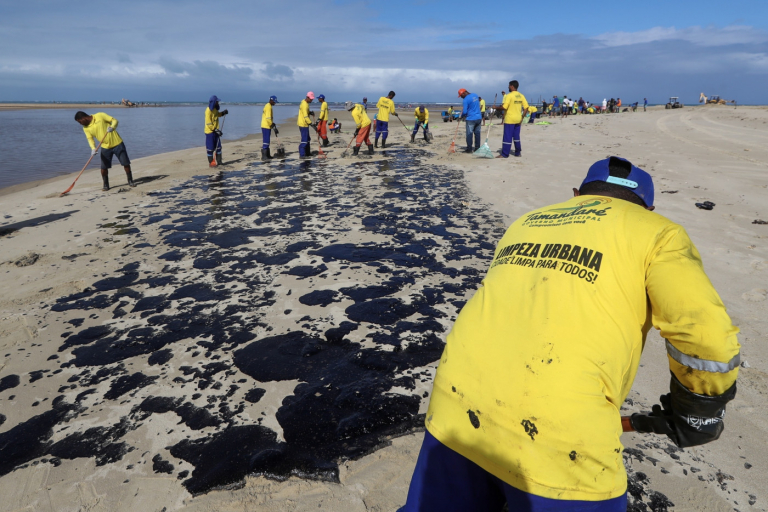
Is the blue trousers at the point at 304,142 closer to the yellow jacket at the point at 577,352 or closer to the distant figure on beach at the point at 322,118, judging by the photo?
the distant figure on beach at the point at 322,118

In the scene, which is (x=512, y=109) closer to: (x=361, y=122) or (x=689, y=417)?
(x=361, y=122)

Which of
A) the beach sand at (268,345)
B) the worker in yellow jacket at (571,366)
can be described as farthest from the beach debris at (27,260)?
the worker in yellow jacket at (571,366)

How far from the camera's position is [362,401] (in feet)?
9.25

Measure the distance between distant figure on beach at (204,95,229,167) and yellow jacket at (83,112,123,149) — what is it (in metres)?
2.22

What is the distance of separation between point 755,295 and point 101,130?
438 inches

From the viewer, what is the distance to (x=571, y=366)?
1114 mm

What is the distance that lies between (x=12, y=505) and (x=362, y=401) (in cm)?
189

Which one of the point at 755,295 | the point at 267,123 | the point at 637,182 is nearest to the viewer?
the point at 637,182

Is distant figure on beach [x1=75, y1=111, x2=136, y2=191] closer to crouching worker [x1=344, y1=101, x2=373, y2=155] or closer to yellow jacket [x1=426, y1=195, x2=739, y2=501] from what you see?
crouching worker [x1=344, y1=101, x2=373, y2=155]

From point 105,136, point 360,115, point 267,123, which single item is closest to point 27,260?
point 105,136

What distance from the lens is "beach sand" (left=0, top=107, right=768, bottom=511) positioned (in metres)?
2.24

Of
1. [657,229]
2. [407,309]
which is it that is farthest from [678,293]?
[407,309]

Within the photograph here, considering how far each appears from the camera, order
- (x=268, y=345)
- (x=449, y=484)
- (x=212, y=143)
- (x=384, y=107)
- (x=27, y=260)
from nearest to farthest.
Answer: (x=449, y=484)
(x=268, y=345)
(x=27, y=260)
(x=212, y=143)
(x=384, y=107)

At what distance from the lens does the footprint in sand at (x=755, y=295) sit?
3.82m
